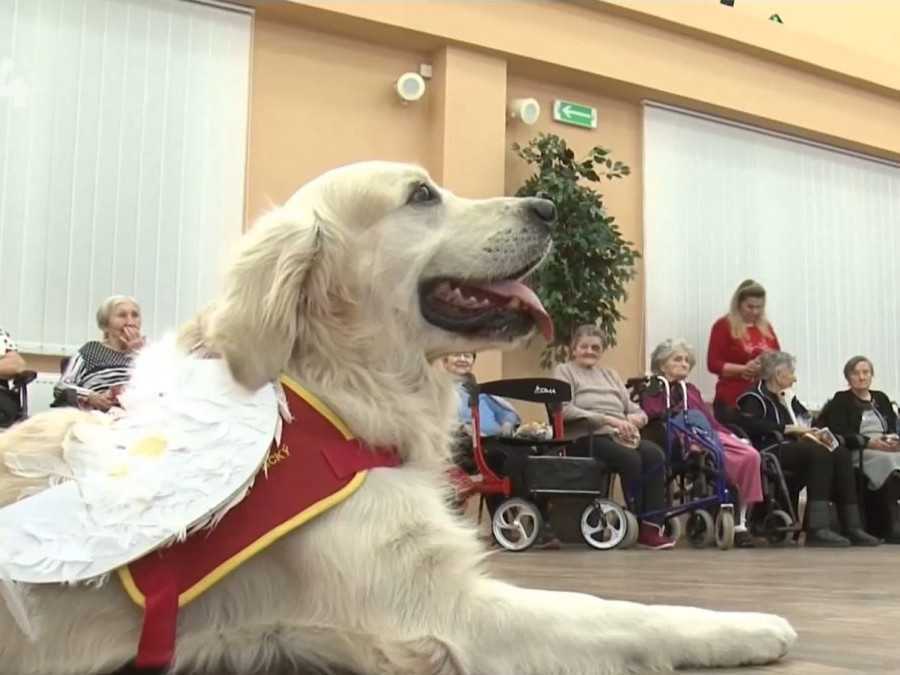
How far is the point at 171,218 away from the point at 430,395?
4.45 meters

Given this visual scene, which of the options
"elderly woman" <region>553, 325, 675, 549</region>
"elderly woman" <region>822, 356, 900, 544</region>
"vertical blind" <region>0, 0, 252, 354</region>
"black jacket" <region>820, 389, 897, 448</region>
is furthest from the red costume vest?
"black jacket" <region>820, 389, 897, 448</region>

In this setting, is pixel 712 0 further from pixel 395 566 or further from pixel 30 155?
pixel 395 566

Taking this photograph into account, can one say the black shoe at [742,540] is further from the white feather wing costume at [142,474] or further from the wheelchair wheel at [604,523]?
the white feather wing costume at [142,474]

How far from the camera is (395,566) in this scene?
1.39 m

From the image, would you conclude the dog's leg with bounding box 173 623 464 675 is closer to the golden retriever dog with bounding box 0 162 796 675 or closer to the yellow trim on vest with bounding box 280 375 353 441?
the golden retriever dog with bounding box 0 162 796 675

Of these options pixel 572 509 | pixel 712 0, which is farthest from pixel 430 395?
pixel 712 0

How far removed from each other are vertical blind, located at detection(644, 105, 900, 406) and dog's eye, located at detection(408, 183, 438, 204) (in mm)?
5606

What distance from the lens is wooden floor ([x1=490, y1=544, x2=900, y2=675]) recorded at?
1.71 metres

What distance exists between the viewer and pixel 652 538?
5.39 metres

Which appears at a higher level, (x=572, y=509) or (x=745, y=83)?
(x=745, y=83)

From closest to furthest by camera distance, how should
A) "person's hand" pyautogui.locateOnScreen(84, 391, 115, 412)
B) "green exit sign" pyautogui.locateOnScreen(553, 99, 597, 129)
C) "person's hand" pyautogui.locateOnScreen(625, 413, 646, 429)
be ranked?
"person's hand" pyautogui.locateOnScreen(84, 391, 115, 412), "person's hand" pyautogui.locateOnScreen(625, 413, 646, 429), "green exit sign" pyautogui.locateOnScreen(553, 99, 597, 129)

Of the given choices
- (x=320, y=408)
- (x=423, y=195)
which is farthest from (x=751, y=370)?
(x=320, y=408)

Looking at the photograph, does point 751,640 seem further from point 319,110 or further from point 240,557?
point 319,110

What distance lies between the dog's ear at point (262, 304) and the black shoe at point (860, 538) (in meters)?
5.17
